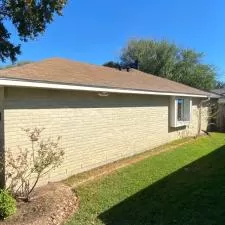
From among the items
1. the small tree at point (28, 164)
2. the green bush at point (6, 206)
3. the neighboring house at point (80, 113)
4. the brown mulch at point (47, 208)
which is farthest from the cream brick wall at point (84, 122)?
the green bush at point (6, 206)

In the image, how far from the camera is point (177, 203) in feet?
22.7

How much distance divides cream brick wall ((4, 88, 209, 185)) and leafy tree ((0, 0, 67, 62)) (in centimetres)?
602

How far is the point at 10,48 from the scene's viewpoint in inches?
677

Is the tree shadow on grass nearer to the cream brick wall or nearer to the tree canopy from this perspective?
the cream brick wall

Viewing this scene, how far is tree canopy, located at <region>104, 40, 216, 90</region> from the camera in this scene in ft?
115

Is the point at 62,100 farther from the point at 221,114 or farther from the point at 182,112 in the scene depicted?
the point at 221,114

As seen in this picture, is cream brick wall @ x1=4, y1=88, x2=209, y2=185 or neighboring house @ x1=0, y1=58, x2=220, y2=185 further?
cream brick wall @ x1=4, y1=88, x2=209, y2=185

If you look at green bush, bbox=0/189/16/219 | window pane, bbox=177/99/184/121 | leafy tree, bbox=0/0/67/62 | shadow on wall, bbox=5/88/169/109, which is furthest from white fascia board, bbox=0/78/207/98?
leafy tree, bbox=0/0/67/62

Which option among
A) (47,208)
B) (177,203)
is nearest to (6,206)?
(47,208)

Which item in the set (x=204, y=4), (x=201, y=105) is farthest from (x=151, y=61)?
(x=204, y=4)

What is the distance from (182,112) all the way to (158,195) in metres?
10.1

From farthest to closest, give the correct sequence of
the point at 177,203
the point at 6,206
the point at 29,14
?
1. the point at 29,14
2. the point at 177,203
3. the point at 6,206

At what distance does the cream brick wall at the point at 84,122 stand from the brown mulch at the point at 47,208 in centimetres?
89

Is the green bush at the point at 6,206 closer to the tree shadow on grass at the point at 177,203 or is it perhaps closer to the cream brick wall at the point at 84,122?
the cream brick wall at the point at 84,122
